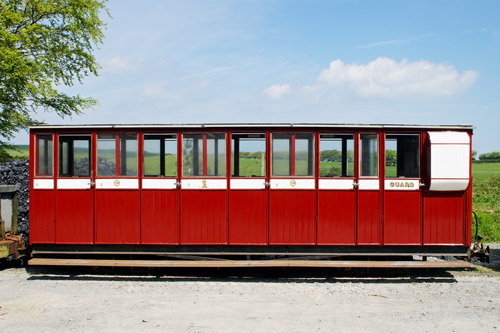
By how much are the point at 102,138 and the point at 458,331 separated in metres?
8.28

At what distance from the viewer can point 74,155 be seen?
9.62 meters

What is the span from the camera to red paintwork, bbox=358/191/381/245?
924 centimetres

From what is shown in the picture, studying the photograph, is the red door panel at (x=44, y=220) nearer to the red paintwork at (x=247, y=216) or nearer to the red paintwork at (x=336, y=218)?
the red paintwork at (x=247, y=216)

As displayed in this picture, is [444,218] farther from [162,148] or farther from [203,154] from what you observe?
[162,148]

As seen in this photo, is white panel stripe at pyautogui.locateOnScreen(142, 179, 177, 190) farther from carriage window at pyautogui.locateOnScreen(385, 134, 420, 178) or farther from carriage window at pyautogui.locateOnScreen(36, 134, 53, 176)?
carriage window at pyautogui.locateOnScreen(385, 134, 420, 178)

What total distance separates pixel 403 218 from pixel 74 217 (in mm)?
7798

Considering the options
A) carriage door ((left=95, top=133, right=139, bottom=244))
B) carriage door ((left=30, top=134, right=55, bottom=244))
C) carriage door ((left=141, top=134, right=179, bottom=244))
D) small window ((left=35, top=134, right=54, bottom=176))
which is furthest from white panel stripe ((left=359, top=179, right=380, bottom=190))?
small window ((left=35, top=134, right=54, bottom=176))

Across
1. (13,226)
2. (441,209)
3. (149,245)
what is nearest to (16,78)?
(13,226)

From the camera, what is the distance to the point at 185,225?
9344 mm

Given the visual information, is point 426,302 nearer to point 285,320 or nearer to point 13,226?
point 285,320

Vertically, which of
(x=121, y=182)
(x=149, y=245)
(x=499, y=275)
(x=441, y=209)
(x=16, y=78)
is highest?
(x=16, y=78)

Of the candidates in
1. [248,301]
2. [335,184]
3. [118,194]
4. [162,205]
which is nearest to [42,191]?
[118,194]

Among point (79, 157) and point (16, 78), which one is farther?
point (16, 78)

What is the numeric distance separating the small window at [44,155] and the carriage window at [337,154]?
21.4 feet
